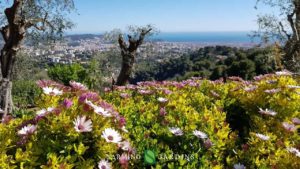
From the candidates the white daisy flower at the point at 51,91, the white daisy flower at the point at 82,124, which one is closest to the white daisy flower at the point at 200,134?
the white daisy flower at the point at 82,124

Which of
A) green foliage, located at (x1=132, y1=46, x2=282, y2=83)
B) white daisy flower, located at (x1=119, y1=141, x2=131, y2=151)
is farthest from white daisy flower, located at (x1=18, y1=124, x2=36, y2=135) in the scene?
green foliage, located at (x1=132, y1=46, x2=282, y2=83)

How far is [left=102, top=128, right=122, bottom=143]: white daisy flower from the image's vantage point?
10.5ft

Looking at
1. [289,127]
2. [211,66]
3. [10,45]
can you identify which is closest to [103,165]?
[289,127]

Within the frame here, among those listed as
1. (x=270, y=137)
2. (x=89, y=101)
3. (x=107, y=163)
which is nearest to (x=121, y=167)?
(x=107, y=163)

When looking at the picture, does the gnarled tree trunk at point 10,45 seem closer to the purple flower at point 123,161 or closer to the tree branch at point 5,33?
the tree branch at point 5,33

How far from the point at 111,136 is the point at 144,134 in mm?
714

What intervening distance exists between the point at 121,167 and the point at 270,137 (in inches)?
63.7

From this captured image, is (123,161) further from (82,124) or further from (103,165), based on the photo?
(82,124)

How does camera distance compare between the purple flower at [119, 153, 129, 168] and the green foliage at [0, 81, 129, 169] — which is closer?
the green foliage at [0, 81, 129, 169]

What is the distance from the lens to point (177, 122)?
4.27 meters

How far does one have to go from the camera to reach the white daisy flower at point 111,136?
3.21 metres

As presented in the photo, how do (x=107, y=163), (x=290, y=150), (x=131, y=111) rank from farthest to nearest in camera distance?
1. (x=131, y=111)
2. (x=290, y=150)
3. (x=107, y=163)

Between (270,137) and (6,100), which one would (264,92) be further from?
(6,100)

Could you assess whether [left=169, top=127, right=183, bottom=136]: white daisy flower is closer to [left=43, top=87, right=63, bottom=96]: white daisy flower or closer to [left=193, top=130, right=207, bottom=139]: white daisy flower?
[left=193, top=130, right=207, bottom=139]: white daisy flower
